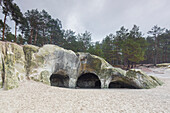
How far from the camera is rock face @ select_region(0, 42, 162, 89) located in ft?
23.8

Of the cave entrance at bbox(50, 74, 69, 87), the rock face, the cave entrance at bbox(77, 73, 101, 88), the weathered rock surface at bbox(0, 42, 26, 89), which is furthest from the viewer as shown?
the cave entrance at bbox(77, 73, 101, 88)

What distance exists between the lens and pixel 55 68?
10.9 meters

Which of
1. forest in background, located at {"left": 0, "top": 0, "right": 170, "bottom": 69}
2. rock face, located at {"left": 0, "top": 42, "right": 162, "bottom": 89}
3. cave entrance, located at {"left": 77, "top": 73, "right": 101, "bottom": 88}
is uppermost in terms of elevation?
forest in background, located at {"left": 0, "top": 0, "right": 170, "bottom": 69}

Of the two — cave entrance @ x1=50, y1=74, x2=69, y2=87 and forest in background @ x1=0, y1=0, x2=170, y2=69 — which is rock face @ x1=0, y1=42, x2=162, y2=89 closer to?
cave entrance @ x1=50, y1=74, x2=69, y2=87

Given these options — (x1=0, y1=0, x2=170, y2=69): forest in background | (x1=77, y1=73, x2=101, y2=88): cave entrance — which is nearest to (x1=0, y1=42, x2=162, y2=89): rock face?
(x1=77, y1=73, x2=101, y2=88): cave entrance

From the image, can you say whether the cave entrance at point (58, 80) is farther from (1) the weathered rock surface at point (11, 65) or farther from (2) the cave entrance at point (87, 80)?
(1) the weathered rock surface at point (11, 65)

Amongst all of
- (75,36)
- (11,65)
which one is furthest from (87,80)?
(75,36)

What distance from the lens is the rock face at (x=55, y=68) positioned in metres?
7.26

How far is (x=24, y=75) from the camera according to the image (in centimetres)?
811

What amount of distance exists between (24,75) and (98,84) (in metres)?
12.7

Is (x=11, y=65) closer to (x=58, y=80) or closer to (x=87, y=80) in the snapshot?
(x=58, y=80)

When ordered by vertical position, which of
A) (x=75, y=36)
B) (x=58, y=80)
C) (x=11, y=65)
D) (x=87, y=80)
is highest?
(x=75, y=36)

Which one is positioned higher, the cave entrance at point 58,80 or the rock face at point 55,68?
the rock face at point 55,68

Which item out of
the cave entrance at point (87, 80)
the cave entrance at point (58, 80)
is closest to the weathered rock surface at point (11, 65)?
the cave entrance at point (58, 80)
